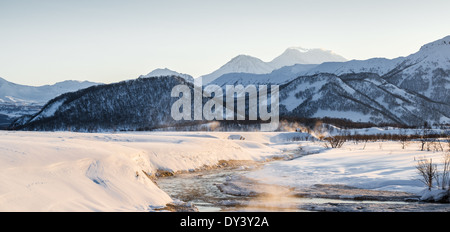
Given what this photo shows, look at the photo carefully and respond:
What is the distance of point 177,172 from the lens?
→ 36.7 metres

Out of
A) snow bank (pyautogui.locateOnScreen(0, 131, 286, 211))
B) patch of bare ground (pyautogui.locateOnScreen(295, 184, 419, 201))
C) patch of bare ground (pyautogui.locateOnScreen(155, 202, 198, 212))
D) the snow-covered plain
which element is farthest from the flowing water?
snow bank (pyautogui.locateOnScreen(0, 131, 286, 211))

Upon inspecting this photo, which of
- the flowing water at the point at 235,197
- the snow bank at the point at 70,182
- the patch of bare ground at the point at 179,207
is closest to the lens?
the snow bank at the point at 70,182

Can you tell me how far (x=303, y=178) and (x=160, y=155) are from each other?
15.4m

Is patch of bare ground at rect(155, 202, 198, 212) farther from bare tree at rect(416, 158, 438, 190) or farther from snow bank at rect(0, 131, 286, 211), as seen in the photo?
bare tree at rect(416, 158, 438, 190)

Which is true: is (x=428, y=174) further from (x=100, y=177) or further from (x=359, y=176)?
(x=100, y=177)

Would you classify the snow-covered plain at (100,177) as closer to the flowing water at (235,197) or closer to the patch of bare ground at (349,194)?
the patch of bare ground at (349,194)

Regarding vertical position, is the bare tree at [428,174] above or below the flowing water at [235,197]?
above

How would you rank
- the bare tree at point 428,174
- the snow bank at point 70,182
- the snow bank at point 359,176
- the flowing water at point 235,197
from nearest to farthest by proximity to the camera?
the snow bank at point 70,182
the flowing water at point 235,197
the bare tree at point 428,174
the snow bank at point 359,176

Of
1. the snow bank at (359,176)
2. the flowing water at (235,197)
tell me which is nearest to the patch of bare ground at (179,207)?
the flowing water at (235,197)

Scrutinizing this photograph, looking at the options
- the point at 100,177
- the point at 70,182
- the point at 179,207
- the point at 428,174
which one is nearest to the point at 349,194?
the point at 428,174

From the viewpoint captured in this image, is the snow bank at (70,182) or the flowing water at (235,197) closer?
the snow bank at (70,182)

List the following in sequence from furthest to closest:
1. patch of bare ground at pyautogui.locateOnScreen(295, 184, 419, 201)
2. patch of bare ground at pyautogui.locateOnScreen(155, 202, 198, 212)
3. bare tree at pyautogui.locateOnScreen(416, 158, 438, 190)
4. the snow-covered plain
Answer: patch of bare ground at pyautogui.locateOnScreen(295, 184, 419, 201)
bare tree at pyautogui.locateOnScreen(416, 158, 438, 190)
patch of bare ground at pyautogui.locateOnScreen(155, 202, 198, 212)
the snow-covered plain
